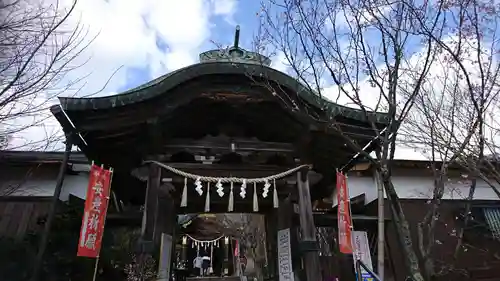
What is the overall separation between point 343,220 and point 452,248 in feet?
14.8

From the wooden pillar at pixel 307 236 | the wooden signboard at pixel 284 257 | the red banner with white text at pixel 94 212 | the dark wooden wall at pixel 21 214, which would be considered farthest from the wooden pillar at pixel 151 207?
the dark wooden wall at pixel 21 214

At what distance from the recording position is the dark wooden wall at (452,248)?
934 cm

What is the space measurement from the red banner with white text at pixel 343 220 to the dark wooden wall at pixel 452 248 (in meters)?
2.65

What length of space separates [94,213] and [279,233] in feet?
12.2

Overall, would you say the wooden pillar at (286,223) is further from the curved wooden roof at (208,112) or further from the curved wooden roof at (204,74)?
the curved wooden roof at (204,74)

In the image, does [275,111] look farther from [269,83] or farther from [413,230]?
[413,230]

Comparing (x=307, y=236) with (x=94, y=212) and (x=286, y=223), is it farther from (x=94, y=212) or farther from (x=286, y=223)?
(x=94, y=212)

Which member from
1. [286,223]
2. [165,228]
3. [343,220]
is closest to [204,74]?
[165,228]

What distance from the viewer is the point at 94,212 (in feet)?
20.9

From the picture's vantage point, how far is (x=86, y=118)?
6293 mm

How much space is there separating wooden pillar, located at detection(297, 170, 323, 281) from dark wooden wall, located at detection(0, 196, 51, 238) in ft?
20.0

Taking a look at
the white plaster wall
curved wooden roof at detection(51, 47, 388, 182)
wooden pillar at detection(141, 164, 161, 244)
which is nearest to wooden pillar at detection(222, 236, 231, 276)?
the white plaster wall

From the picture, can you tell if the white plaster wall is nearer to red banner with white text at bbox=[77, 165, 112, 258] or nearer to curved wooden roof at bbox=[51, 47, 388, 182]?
curved wooden roof at bbox=[51, 47, 388, 182]

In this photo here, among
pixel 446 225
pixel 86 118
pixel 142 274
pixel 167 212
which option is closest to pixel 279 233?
pixel 167 212
